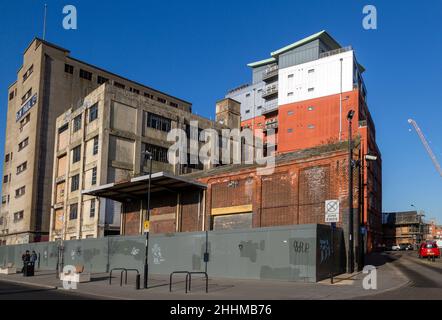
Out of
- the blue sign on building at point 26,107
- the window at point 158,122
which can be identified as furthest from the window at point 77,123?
the blue sign on building at point 26,107

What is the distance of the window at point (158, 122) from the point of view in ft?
193

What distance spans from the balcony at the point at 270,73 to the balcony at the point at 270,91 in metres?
1.79

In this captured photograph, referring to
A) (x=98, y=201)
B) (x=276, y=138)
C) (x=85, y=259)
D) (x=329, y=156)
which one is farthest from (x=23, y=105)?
(x=329, y=156)

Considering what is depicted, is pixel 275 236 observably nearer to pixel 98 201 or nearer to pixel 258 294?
pixel 258 294

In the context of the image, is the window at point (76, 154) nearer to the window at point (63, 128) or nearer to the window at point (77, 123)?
the window at point (77, 123)

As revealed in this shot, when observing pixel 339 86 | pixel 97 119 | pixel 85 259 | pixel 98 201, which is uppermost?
pixel 339 86

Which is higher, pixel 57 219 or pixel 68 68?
pixel 68 68

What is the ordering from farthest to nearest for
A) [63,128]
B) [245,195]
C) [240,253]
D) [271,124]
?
[271,124]
[63,128]
[245,195]
[240,253]

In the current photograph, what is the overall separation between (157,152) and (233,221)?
2346cm

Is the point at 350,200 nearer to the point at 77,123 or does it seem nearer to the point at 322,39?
the point at 77,123

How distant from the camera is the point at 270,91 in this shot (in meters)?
98.4

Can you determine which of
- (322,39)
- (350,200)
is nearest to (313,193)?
(350,200)

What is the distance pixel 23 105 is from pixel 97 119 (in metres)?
26.0

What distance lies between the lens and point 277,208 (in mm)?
35156
